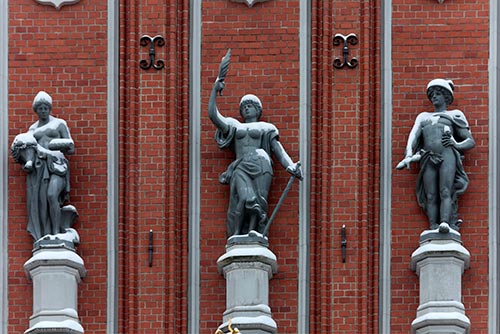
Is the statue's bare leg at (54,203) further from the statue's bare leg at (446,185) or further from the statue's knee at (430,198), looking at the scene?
the statue's bare leg at (446,185)

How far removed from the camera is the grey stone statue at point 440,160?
1292 inches

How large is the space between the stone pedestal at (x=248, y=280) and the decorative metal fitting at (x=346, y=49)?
193cm

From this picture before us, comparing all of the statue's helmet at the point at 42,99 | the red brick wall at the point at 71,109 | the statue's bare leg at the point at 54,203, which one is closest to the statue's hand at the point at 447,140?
the red brick wall at the point at 71,109

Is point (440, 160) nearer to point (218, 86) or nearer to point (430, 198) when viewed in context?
point (430, 198)

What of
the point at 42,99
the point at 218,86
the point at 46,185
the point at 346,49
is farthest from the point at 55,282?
the point at 346,49

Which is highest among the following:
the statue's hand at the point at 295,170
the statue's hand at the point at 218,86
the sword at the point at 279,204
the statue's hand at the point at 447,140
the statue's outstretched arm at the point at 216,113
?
the statue's hand at the point at 218,86

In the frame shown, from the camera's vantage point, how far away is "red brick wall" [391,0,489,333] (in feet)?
108

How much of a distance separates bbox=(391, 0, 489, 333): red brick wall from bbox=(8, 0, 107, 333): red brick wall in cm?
278

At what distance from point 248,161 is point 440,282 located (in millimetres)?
2139

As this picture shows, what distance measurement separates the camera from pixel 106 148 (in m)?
33.4

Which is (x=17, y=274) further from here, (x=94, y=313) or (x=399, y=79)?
(x=399, y=79)

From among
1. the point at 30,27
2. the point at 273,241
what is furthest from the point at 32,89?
the point at 273,241

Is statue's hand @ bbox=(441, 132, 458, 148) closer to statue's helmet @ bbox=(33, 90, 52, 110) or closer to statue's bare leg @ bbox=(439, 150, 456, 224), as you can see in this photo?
statue's bare leg @ bbox=(439, 150, 456, 224)

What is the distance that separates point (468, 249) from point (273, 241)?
1827 mm
